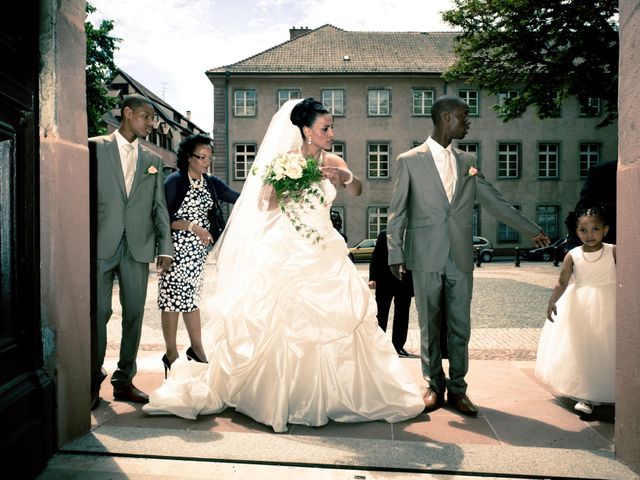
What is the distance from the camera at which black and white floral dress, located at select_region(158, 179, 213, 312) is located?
16.4ft

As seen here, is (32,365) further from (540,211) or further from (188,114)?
(188,114)

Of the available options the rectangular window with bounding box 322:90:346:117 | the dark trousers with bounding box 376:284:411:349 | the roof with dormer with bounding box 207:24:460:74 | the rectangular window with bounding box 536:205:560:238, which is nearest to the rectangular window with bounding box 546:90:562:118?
the dark trousers with bounding box 376:284:411:349

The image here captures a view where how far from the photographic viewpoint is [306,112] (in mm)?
4445

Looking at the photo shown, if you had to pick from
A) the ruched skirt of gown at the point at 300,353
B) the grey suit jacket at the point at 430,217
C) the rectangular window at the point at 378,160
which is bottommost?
the ruched skirt of gown at the point at 300,353

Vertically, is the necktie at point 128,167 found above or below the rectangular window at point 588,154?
below

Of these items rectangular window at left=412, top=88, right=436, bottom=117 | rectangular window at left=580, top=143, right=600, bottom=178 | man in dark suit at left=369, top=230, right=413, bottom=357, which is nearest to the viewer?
man in dark suit at left=369, top=230, right=413, bottom=357

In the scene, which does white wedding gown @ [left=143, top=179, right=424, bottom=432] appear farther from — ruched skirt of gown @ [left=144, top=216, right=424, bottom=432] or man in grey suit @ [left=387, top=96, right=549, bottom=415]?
man in grey suit @ [left=387, top=96, right=549, bottom=415]

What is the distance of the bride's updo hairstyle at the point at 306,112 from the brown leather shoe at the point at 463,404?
2.31 m

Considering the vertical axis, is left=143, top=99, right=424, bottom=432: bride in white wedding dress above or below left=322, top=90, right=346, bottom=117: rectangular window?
below

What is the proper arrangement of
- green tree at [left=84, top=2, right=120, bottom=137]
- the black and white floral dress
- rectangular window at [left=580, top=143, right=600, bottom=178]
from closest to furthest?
the black and white floral dress, green tree at [left=84, top=2, right=120, bottom=137], rectangular window at [left=580, top=143, right=600, bottom=178]

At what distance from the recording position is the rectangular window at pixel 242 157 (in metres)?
33.1

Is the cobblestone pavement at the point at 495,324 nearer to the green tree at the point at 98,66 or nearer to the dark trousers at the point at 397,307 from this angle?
the dark trousers at the point at 397,307

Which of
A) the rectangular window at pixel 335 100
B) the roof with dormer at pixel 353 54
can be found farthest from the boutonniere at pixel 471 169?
the roof with dormer at pixel 353 54

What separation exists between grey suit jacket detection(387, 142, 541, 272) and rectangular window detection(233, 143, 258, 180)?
29199 millimetres
